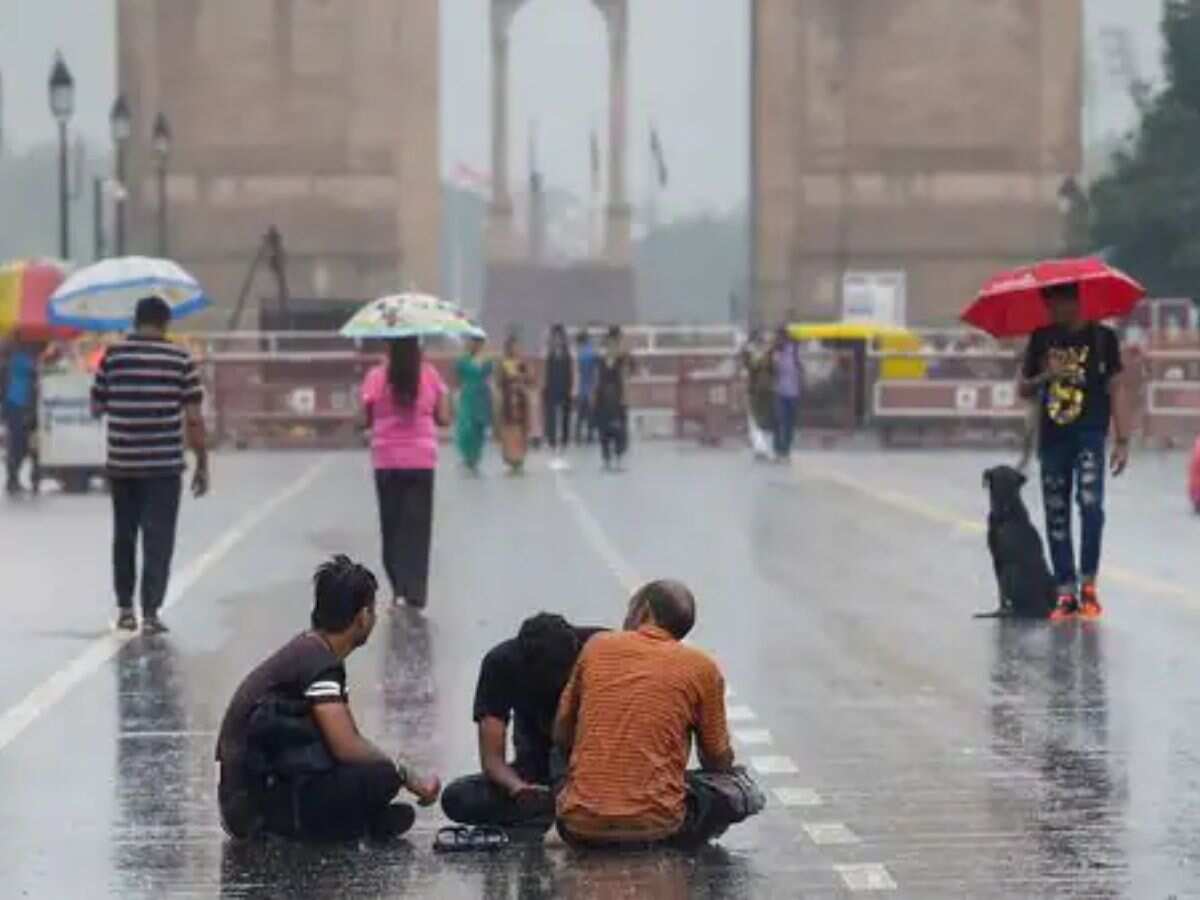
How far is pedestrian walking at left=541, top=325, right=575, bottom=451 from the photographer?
46125mm

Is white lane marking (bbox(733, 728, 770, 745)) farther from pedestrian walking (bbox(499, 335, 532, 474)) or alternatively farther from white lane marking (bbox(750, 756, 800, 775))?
pedestrian walking (bbox(499, 335, 532, 474))

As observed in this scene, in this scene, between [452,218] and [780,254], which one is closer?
[780,254]

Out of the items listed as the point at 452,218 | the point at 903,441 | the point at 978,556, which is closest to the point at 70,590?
the point at 978,556

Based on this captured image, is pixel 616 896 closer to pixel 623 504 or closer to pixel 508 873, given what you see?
pixel 508 873

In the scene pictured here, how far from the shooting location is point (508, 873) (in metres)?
10.3

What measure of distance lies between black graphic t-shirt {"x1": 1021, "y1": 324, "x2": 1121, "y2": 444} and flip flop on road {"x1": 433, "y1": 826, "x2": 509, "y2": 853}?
25.2 ft

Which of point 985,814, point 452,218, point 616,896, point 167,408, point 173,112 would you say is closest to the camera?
point 616,896

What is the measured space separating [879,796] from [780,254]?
5235 cm

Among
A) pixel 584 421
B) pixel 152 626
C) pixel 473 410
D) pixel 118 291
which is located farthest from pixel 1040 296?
pixel 584 421

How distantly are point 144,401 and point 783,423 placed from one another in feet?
79.7

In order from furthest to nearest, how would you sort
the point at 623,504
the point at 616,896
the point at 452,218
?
the point at 452,218
the point at 623,504
the point at 616,896

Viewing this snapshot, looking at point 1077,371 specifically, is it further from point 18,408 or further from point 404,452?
point 18,408

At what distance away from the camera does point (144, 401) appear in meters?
17.7

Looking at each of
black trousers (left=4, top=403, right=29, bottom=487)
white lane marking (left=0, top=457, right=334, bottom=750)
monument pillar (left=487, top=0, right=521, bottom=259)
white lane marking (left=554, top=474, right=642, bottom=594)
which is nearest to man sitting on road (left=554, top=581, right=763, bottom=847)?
white lane marking (left=0, top=457, right=334, bottom=750)
